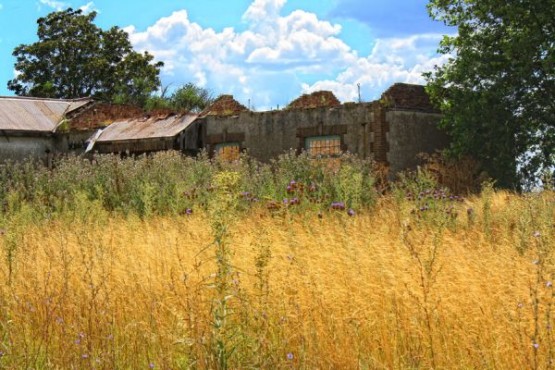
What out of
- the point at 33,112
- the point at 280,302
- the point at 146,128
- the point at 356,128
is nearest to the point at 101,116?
the point at 33,112

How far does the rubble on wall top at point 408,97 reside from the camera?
2055cm

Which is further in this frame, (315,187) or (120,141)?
(120,141)

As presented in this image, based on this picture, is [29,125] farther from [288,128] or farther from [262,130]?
[288,128]

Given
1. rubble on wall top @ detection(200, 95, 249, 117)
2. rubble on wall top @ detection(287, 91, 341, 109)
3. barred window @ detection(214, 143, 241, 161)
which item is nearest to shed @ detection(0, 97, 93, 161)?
rubble on wall top @ detection(200, 95, 249, 117)

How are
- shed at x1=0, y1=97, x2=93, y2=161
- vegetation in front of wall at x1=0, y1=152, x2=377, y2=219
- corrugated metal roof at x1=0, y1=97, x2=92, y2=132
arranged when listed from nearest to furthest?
vegetation in front of wall at x1=0, y1=152, x2=377, y2=219 < shed at x1=0, y1=97, x2=93, y2=161 < corrugated metal roof at x1=0, y1=97, x2=92, y2=132

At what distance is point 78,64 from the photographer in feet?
132

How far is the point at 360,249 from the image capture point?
6812 mm

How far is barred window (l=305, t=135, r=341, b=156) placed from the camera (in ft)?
68.3

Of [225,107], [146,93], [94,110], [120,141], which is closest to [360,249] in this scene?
[225,107]

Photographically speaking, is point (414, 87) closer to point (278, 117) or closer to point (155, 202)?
point (278, 117)

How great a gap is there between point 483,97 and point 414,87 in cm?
227

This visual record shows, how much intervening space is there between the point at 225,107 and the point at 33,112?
9.09 m

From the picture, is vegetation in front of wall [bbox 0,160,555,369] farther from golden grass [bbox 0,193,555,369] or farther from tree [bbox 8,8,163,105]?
tree [bbox 8,8,163,105]

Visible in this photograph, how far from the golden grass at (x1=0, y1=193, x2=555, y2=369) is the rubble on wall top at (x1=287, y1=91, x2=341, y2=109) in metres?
13.8
